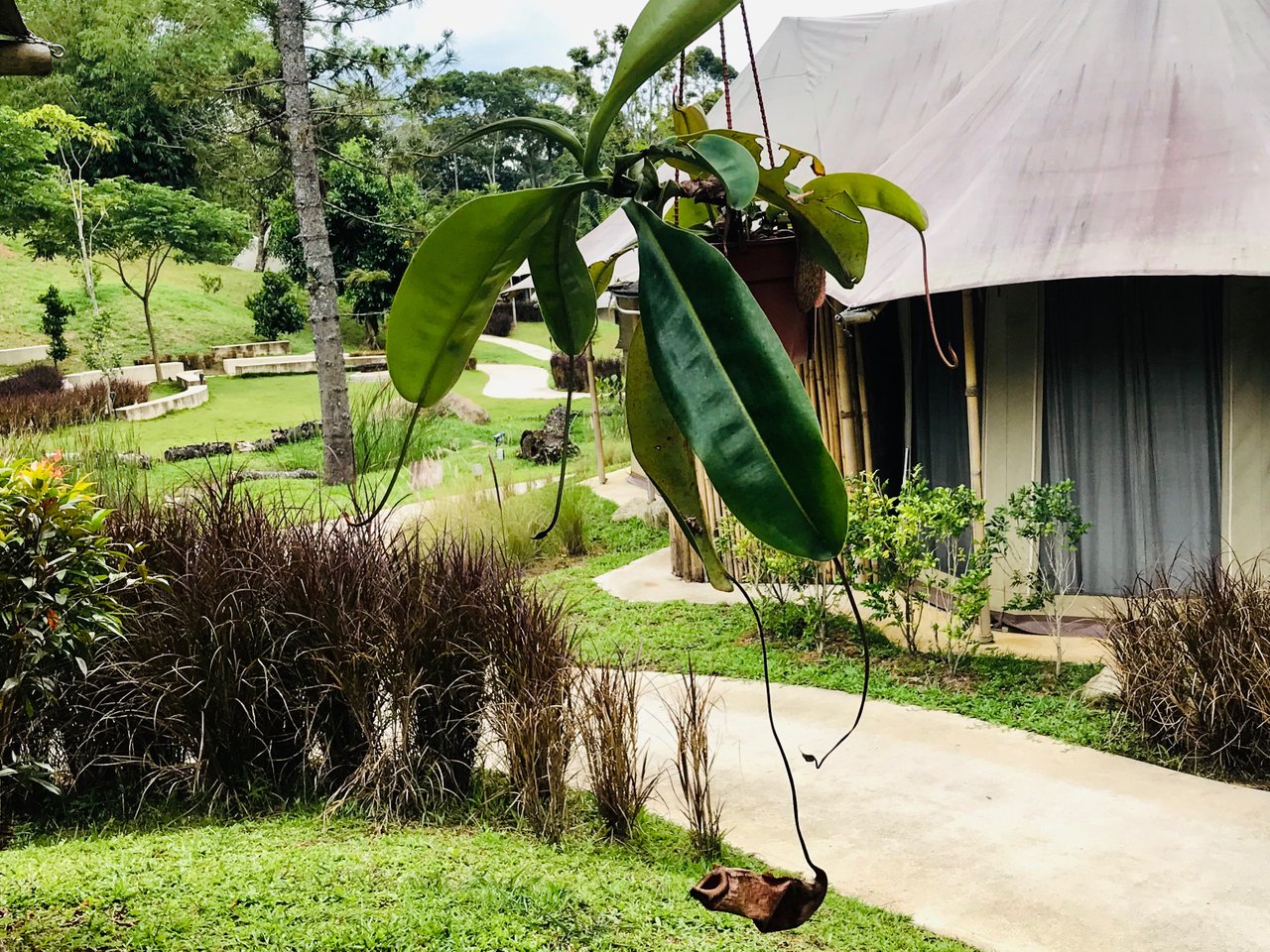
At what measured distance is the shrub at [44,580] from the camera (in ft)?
10.8

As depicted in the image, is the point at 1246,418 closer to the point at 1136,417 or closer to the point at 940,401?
the point at 1136,417

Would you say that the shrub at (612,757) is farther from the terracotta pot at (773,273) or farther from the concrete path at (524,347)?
the concrete path at (524,347)

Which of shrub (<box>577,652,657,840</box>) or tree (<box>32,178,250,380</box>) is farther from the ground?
tree (<box>32,178,250,380</box>)

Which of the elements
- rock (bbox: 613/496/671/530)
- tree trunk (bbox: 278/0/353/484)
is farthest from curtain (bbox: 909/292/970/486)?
tree trunk (bbox: 278/0/353/484)

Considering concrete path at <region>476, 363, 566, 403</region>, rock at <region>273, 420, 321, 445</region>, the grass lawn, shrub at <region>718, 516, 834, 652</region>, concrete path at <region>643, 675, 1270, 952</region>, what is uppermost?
concrete path at <region>476, 363, 566, 403</region>

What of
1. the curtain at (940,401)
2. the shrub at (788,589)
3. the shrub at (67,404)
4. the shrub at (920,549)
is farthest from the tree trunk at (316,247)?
the shrub at (920,549)

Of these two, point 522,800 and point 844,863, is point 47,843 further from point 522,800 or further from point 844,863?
point 844,863

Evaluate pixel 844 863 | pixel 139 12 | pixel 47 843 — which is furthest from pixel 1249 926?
pixel 139 12

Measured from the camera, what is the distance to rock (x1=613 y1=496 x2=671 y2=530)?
10461 millimetres

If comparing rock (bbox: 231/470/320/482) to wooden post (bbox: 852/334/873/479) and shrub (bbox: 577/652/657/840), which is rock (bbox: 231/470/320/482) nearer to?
wooden post (bbox: 852/334/873/479)

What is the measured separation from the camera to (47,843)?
3838 mm

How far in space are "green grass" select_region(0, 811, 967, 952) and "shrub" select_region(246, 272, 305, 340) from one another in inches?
1003

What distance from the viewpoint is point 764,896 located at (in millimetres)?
1065

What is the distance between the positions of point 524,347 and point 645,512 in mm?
21773
